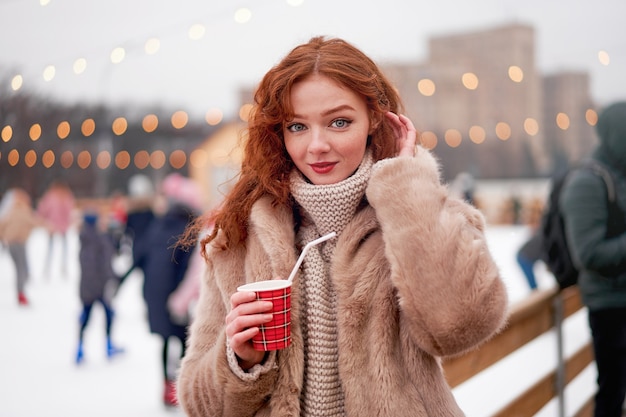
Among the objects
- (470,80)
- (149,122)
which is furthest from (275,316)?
(470,80)

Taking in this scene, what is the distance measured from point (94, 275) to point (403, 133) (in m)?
4.38

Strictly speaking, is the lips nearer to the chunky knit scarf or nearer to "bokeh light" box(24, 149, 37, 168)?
the chunky knit scarf

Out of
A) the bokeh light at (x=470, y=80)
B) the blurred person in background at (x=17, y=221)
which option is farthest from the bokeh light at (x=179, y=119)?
the bokeh light at (x=470, y=80)

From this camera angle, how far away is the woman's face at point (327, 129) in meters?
1.15

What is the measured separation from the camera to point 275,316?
3.34 feet

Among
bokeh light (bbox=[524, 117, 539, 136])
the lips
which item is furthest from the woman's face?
bokeh light (bbox=[524, 117, 539, 136])

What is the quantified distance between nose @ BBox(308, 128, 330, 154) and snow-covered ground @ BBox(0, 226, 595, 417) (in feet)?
4.04

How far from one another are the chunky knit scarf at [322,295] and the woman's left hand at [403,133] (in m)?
0.08

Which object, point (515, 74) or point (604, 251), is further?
point (515, 74)

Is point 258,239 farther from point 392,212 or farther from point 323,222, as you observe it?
point 392,212

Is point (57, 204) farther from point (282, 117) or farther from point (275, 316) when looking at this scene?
point (275, 316)

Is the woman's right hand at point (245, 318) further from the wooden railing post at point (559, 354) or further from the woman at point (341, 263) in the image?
the wooden railing post at point (559, 354)

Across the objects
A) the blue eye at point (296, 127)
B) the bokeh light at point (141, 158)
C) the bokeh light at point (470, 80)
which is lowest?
the blue eye at point (296, 127)

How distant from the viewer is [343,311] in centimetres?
112
